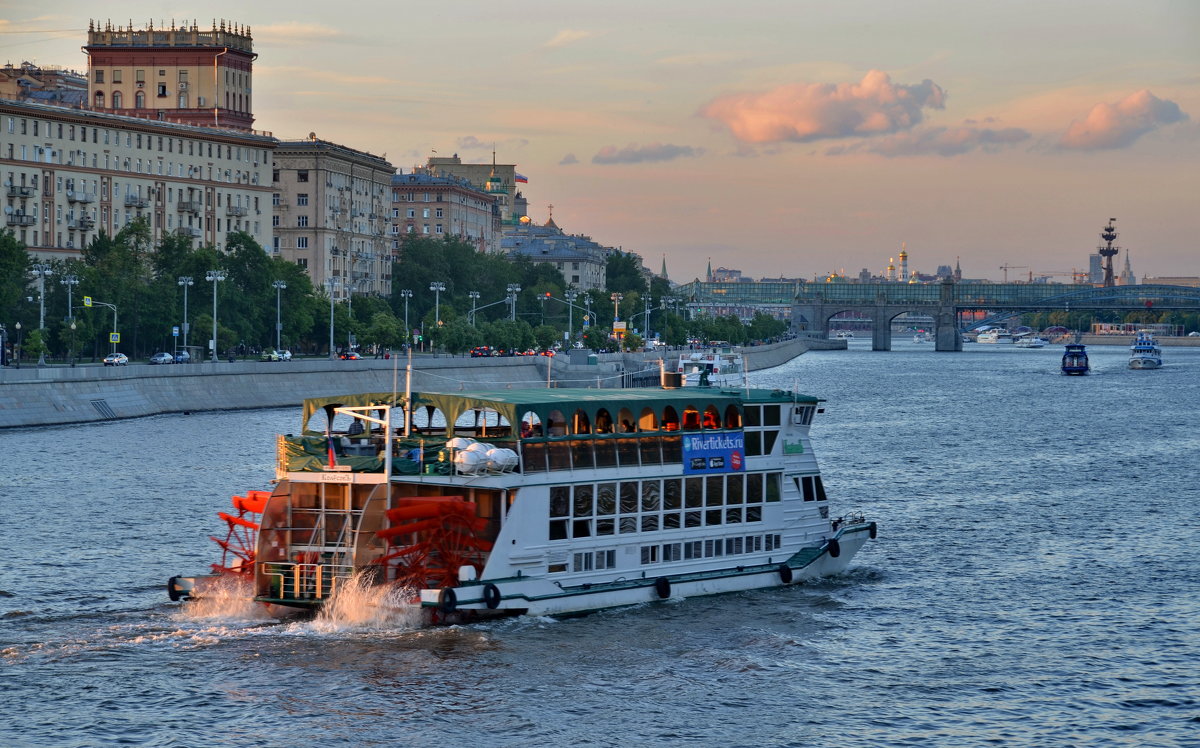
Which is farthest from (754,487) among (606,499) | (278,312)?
(278,312)

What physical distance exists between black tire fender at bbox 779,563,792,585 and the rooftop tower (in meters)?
155

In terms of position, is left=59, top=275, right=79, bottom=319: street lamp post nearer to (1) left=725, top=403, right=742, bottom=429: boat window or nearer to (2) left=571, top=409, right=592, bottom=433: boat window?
(1) left=725, top=403, right=742, bottom=429: boat window

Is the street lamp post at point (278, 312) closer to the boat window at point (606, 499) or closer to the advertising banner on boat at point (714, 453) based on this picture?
the advertising banner on boat at point (714, 453)

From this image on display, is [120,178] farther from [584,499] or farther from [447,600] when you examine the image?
[447,600]

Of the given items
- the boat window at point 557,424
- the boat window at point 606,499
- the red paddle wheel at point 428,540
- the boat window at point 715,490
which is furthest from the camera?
the boat window at point 715,490

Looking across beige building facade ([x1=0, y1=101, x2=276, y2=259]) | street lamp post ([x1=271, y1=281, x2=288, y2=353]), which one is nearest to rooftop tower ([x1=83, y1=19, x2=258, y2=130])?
beige building facade ([x1=0, y1=101, x2=276, y2=259])

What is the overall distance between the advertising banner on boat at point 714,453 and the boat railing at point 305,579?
377 inches

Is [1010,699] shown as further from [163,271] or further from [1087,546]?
[163,271]

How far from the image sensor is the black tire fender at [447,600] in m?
37.6

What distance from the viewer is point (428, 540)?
126 feet

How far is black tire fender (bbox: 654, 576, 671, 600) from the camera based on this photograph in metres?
41.8

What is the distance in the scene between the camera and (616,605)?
135 ft

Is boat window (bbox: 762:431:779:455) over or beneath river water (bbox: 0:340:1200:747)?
over

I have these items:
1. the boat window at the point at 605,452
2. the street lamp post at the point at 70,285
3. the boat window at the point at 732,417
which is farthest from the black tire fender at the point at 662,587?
the street lamp post at the point at 70,285
